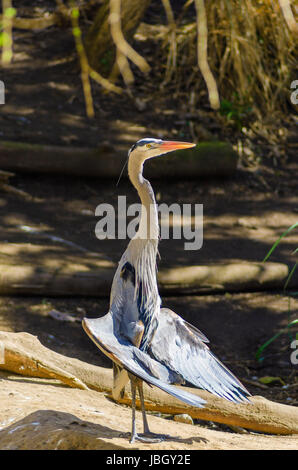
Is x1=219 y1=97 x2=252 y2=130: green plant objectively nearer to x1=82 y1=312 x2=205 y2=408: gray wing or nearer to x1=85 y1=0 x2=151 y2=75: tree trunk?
x1=85 y1=0 x2=151 y2=75: tree trunk

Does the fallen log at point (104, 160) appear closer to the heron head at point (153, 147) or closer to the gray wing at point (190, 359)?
the heron head at point (153, 147)

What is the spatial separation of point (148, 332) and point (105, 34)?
6.87 metres

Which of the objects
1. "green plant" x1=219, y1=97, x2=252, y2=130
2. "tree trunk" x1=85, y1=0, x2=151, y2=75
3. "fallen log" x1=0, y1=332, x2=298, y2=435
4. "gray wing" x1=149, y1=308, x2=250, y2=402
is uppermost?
"tree trunk" x1=85, y1=0, x2=151, y2=75

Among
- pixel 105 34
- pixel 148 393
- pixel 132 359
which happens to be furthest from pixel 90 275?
pixel 105 34

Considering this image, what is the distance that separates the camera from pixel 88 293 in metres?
6.29

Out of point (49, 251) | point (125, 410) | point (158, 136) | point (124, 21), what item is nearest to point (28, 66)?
point (124, 21)

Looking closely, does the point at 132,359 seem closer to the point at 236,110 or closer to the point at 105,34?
the point at 236,110

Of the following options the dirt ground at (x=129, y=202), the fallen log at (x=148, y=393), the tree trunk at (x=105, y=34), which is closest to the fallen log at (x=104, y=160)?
the dirt ground at (x=129, y=202)

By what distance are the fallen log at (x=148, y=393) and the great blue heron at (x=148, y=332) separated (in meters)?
0.72

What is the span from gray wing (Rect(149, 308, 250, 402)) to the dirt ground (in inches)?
11.6

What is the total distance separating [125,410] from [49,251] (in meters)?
2.84

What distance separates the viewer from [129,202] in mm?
8391

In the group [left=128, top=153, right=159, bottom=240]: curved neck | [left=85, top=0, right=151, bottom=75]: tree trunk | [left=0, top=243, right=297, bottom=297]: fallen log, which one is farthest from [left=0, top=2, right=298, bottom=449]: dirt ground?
[left=128, top=153, right=159, bottom=240]: curved neck

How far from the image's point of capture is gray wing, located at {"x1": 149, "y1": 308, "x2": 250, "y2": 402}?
335 cm
